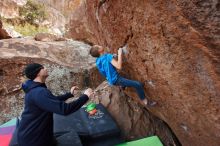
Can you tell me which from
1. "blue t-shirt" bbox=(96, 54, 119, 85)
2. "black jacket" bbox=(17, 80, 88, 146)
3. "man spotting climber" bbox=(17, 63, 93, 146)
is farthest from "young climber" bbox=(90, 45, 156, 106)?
"black jacket" bbox=(17, 80, 88, 146)

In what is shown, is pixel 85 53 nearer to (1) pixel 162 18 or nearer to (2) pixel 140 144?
(2) pixel 140 144

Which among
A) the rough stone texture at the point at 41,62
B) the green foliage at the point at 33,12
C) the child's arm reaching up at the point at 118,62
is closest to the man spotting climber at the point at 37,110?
the child's arm reaching up at the point at 118,62

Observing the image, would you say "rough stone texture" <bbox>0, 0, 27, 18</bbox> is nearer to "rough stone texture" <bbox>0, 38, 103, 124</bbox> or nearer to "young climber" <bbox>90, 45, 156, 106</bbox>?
"rough stone texture" <bbox>0, 38, 103, 124</bbox>

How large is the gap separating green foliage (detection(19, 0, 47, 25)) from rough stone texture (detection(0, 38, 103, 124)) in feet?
36.0

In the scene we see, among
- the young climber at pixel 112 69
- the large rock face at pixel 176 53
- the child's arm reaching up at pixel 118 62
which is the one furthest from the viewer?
the young climber at pixel 112 69

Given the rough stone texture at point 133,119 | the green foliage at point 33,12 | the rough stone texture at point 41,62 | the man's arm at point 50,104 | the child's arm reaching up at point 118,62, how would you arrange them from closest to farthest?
the man's arm at point 50,104, the child's arm reaching up at point 118,62, the rough stone texture at point 133,119, the rough stone texture at point 41,62, the green foliage at point 33,12

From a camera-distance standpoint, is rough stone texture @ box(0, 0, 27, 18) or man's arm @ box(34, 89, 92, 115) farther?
rough stone texture @ box(0, 0, 27, 18)

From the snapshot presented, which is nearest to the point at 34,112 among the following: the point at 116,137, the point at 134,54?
the point at 134,54

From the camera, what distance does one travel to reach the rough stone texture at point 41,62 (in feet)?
27.5

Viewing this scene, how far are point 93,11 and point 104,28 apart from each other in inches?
17.6

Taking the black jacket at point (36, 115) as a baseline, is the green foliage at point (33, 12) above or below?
above

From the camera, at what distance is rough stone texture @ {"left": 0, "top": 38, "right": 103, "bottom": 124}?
8367 mm

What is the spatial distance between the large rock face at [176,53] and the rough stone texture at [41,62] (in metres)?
3.44

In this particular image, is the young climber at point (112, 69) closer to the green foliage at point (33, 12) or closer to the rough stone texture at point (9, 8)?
the rough stone texture at point (9, 8)
